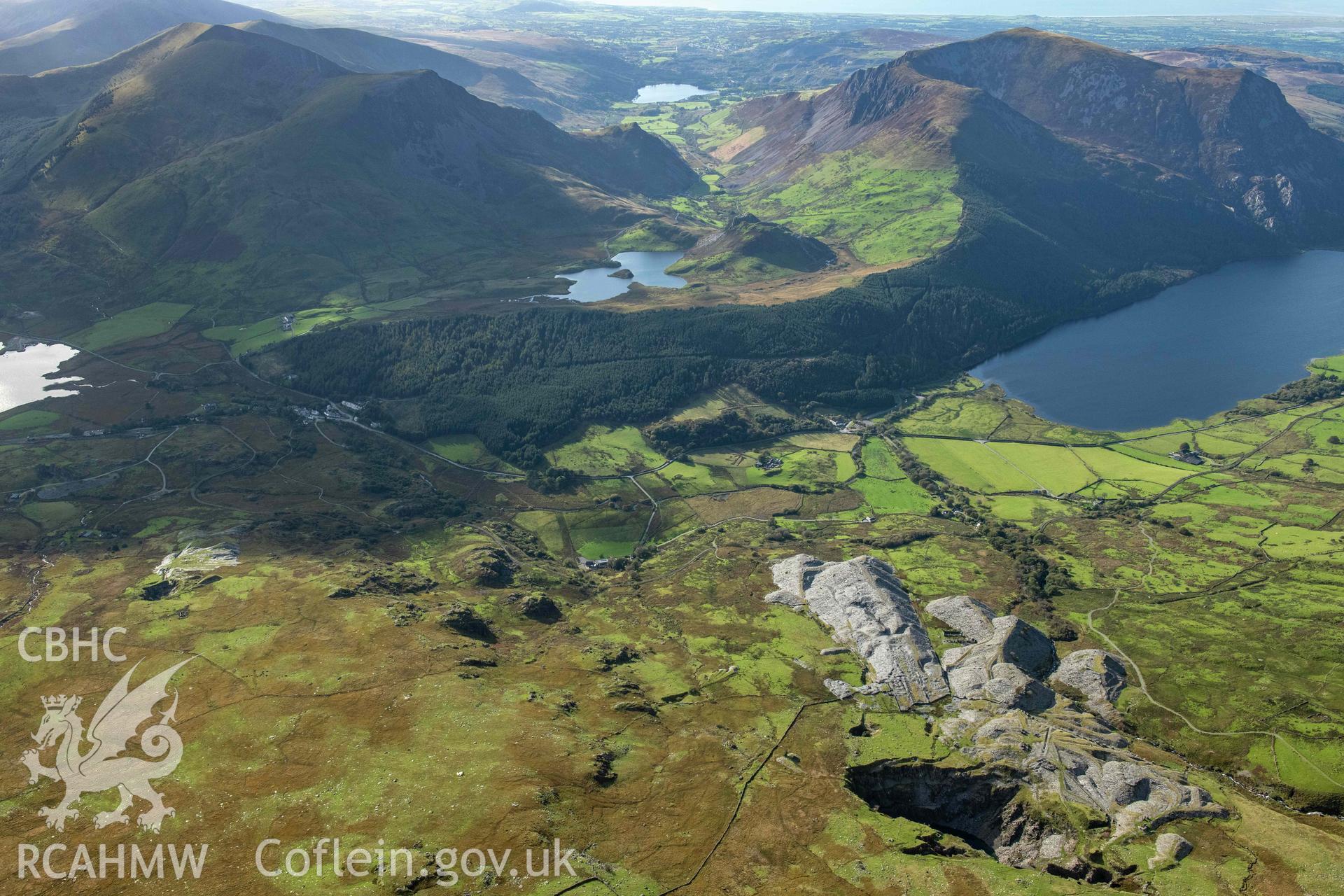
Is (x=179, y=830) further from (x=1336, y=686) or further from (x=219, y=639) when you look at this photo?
(x=1336, y=686)

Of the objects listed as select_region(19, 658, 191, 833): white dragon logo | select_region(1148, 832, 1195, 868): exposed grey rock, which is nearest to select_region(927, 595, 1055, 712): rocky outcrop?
select_region(1148, 832, 1195, 868): exposed grey rock

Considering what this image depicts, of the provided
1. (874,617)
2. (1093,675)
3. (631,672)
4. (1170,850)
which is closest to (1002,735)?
(1170,850)

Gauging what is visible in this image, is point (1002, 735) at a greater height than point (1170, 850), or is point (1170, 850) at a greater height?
point (1170, 850)

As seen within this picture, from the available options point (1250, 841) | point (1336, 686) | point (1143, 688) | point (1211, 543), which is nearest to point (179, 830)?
point (1250, 841)

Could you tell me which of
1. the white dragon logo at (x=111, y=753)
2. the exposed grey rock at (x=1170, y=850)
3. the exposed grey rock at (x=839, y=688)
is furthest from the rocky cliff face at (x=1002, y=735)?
the white dragon logo at (x=111, y=753)

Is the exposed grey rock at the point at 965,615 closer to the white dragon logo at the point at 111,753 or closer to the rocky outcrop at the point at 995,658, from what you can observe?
the rocky outcrop at the point at 995,658

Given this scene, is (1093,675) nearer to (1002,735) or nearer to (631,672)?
(1002,735)
